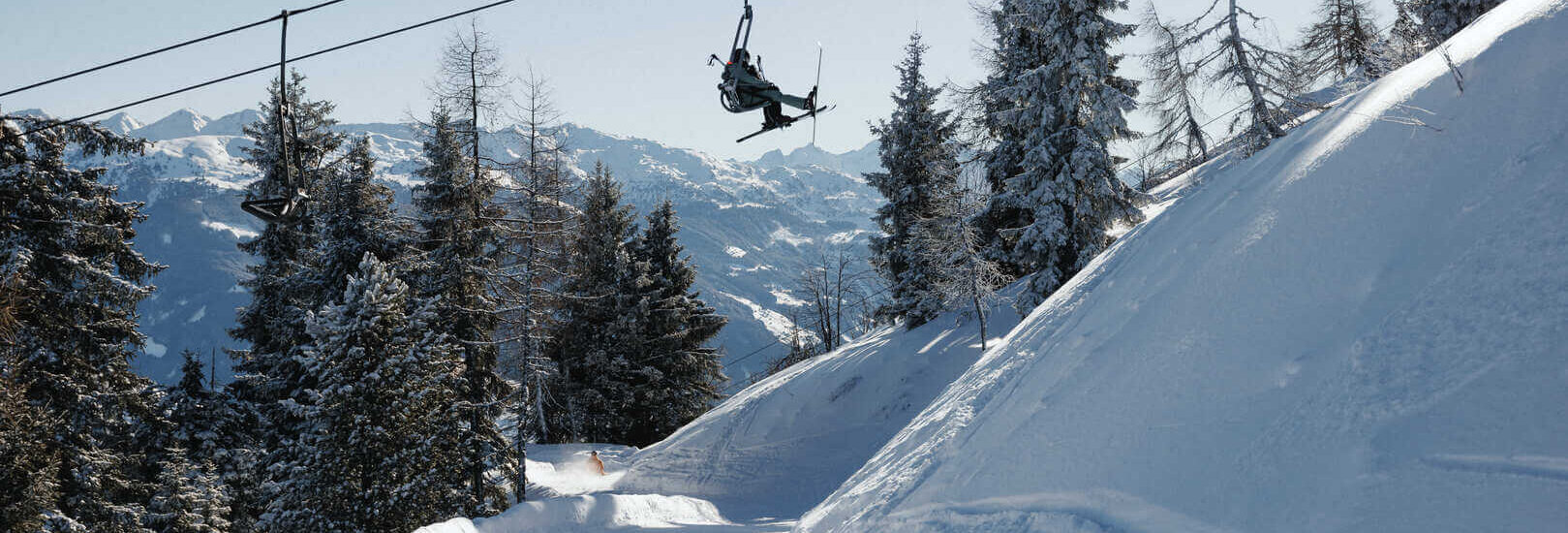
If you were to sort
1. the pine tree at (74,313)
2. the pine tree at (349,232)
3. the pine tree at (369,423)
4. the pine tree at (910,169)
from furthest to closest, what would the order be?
the pine tree at (910,169), the pine tree at (349,232), the pine tree at (369,423), the pine tree at (74,313)

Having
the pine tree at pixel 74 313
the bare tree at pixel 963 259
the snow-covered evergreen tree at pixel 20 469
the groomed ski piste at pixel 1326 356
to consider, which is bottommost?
the groomed ski piste at pixel 1326 356

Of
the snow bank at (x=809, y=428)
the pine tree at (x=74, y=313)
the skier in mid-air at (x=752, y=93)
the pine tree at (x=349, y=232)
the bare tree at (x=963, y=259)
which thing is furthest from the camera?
the snow bank at (x=809, y=428)

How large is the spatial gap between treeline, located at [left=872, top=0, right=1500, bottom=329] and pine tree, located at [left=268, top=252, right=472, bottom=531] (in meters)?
14.5

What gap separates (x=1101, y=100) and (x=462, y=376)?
18.6 meters

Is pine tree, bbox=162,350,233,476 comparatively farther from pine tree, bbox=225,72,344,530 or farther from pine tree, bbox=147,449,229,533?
pine tree, bbox=147,449,229,533

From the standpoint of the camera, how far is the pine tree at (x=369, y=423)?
16.6 meters

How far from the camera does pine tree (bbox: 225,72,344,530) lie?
71.1ft

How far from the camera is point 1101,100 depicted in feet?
71.5

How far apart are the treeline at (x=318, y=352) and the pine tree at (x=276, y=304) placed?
73 mm

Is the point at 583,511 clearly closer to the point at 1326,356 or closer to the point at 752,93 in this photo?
the point at 752,93

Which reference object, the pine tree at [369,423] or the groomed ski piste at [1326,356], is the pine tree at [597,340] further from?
the groomed ski piste at [1326,356]

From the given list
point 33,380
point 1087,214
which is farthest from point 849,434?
point 33,380

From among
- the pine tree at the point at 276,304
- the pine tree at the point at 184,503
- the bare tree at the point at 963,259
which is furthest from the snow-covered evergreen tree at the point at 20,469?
the bare tree at the point at 963,259

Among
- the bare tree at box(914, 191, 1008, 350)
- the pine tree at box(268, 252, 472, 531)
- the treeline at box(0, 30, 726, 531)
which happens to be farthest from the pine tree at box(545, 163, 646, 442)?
the pine tree at box(268, 252, 472, 531)
